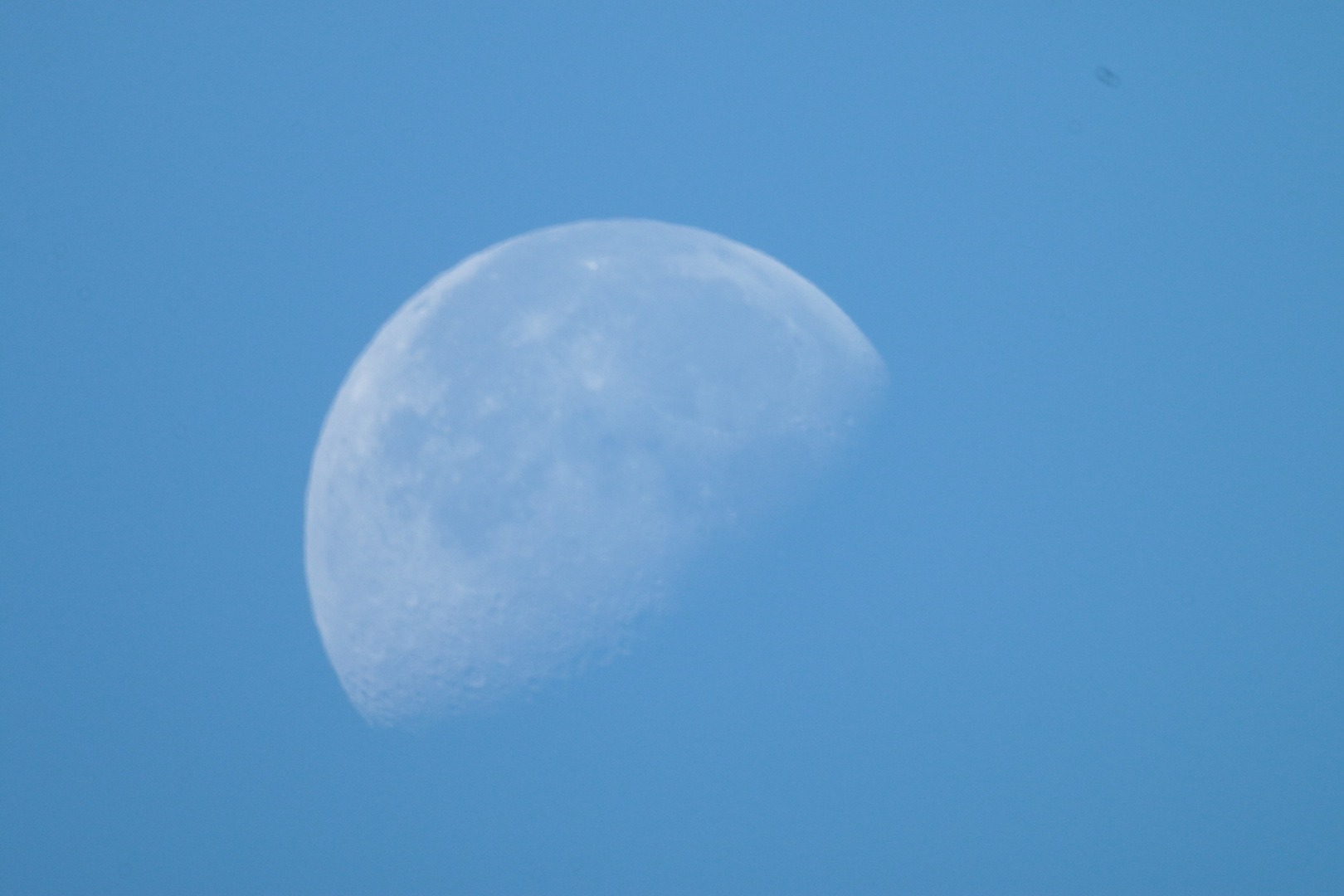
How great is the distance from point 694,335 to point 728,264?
34 centimetres

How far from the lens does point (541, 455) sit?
2914 millimetres

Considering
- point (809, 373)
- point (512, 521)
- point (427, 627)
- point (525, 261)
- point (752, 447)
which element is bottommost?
point (427, 627)

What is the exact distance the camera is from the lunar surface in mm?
2889

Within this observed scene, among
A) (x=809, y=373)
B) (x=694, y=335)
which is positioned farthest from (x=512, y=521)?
(x=809, y=373)

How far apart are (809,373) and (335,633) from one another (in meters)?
1.79

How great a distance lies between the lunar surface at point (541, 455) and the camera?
2.89 meters

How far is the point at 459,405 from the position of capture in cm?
296

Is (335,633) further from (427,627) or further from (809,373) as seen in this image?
(809,373)

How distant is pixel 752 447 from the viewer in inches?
119

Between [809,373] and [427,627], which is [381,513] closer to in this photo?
[427,627]

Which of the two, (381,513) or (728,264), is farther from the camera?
(728,264)

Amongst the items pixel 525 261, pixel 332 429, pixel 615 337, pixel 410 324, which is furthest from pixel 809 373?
pixel 332 429

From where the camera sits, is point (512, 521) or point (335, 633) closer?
point (512, 521)

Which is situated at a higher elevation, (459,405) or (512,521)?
(459,405)
